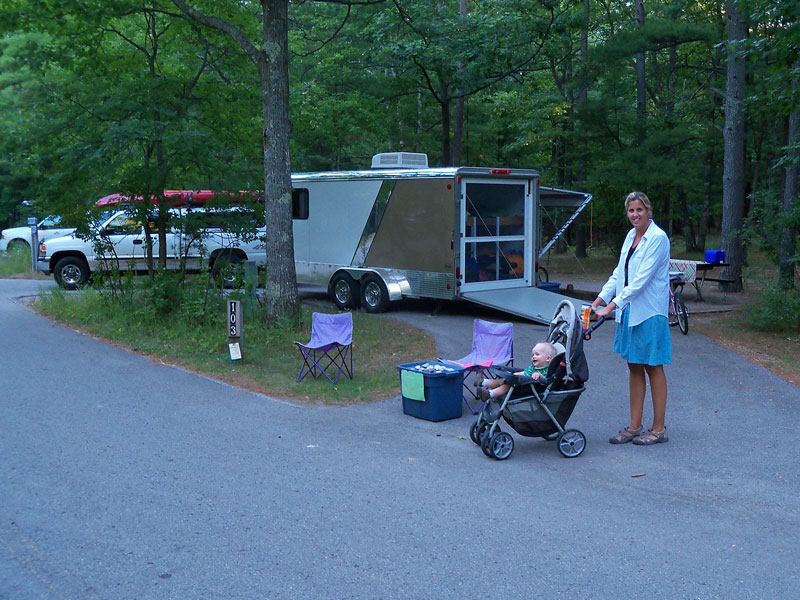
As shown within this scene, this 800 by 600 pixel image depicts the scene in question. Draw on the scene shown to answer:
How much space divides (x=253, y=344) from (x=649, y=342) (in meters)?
6.21

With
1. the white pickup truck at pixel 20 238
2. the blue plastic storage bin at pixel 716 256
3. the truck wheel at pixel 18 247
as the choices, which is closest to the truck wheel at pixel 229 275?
the white pickup truck at pixel 20 238

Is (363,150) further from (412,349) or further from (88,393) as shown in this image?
(88,393)

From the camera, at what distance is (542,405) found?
21.5 ft

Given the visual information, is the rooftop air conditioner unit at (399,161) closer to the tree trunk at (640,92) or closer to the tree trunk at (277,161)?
the tree trunk at (277,161)

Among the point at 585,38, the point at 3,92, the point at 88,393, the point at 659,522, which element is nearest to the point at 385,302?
the point at 88,393

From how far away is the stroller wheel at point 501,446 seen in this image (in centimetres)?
650

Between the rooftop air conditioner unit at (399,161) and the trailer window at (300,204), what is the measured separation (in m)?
3.52

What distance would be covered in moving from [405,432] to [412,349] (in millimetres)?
3986

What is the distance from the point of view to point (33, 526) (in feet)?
16.8

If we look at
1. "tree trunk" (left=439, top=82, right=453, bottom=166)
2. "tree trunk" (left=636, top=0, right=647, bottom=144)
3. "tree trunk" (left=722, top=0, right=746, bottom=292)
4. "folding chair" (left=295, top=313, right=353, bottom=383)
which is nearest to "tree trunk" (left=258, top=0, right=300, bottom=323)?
"folding chair" (left=295, top=313, right=353, bottom=383)

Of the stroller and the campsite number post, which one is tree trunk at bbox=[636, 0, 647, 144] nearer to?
the campsite number post

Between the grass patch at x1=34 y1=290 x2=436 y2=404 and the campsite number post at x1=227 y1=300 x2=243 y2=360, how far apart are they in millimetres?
174

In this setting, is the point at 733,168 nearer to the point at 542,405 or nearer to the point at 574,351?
the point at 574,351

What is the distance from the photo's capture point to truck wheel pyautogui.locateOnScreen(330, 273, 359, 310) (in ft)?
51.4
